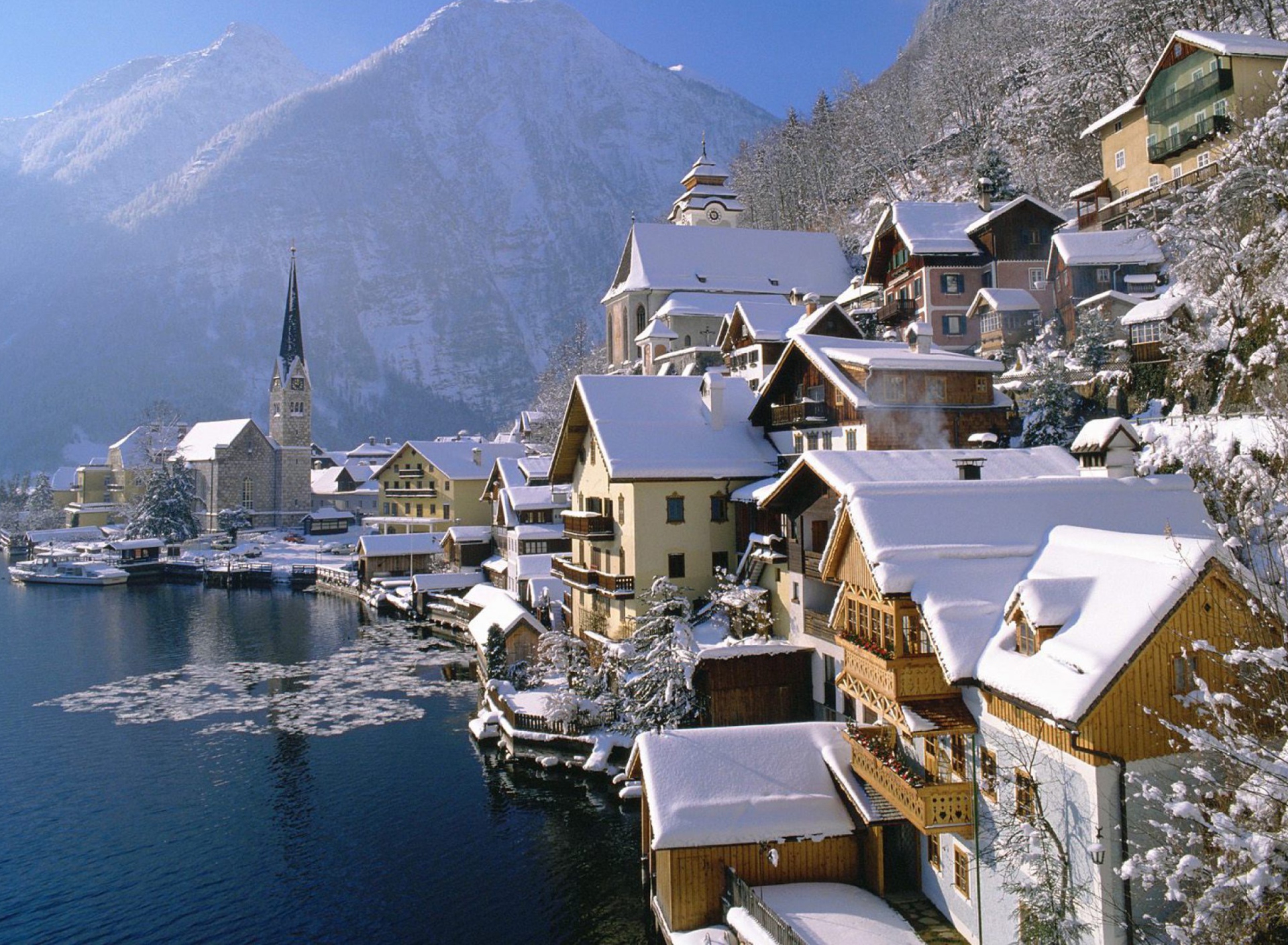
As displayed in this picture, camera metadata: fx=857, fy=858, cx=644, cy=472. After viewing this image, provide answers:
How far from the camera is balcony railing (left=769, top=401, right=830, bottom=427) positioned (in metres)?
36.7

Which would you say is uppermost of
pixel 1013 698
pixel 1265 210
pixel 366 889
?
pixel 1265 210

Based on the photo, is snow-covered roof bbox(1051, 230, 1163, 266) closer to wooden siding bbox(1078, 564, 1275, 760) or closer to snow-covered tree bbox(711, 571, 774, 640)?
snow-covered tree bbox(711, 571, 774, 640)

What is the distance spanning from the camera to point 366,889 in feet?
80.9

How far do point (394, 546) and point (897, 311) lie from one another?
166 ft

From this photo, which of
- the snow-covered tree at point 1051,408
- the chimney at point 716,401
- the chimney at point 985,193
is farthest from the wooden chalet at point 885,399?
the chimney at point 985,193

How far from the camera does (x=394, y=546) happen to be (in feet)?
268

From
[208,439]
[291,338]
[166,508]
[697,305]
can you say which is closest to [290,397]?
[291,338]

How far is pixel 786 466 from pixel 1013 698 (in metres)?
22.7

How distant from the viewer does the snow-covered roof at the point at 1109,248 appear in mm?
45812

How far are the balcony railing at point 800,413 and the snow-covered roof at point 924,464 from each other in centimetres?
798

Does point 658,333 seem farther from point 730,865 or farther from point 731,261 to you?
point 730,865

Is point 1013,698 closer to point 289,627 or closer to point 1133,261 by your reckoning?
point 1133,261

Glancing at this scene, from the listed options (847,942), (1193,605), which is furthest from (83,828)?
(1193,605)

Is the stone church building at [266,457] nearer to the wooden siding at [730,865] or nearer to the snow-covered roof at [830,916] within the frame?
the wooden siding at [730,865]
